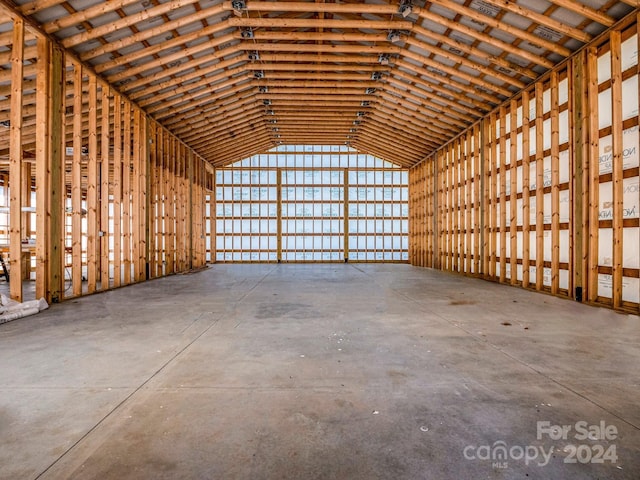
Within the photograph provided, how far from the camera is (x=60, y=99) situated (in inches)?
329

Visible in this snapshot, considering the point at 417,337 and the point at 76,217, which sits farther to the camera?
the point at 76,217

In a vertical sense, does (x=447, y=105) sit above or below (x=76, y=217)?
above

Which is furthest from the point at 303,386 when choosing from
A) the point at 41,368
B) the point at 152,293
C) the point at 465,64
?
the point at 465,64

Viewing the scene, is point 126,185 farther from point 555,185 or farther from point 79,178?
point 555,185

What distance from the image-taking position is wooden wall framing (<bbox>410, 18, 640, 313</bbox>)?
7.51 metres

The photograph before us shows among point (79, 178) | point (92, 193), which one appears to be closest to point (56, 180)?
point (79, 178)

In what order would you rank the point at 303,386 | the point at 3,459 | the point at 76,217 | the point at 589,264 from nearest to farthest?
the point at 3,459, the point at 303,386, the point at 589,264, the point at 76,217

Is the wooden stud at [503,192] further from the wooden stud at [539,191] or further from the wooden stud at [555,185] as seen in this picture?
the wooden stud at [555,185]

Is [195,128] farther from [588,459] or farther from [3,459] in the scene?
[588,459]

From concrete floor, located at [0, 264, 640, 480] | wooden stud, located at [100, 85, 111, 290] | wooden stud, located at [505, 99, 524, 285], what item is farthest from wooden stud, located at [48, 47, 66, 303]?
wooden stud, located at [505, 99, 524, 285]

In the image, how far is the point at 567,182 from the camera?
9250mm

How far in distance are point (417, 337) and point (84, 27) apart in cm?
1019

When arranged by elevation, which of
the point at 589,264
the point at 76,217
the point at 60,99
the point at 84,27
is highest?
the point at 84,27

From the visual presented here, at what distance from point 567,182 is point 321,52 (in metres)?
8.57
